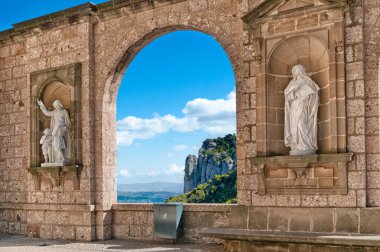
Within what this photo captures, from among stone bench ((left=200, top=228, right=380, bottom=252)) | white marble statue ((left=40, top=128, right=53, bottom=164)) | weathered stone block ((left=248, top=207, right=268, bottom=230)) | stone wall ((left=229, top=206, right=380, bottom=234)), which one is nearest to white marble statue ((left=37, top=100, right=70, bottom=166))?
white marble statue ((left=40, top=128, right=53, bottom=164))

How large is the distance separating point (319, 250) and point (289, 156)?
4.41 feet

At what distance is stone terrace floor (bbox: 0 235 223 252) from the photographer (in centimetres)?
834

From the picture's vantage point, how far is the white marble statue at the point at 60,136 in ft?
32.8

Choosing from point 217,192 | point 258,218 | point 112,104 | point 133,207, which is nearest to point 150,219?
point 133,207

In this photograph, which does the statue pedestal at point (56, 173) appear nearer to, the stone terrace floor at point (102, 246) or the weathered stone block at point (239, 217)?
the stone terrace floor at point (102, 246)

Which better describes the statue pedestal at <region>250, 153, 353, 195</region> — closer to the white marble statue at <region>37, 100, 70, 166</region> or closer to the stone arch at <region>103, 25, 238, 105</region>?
the stone arch at <region>103, 25, 238, 105</region>

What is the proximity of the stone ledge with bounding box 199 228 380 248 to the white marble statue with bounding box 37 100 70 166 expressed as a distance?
12.3 feet

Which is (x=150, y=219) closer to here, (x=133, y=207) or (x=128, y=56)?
(x=133, y=207)

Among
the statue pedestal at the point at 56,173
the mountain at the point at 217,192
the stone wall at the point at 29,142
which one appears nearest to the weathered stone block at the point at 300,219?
the stone wall at the point at 29,142

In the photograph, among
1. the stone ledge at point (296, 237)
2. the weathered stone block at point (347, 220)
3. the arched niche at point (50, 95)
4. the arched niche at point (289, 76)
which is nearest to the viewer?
the stone ledge at point (296, 237)

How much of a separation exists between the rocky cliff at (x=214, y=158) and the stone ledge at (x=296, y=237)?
59269mm

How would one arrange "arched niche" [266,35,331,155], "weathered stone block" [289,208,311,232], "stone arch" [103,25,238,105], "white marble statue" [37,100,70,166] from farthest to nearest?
"white marble statue" [37,100,70,166], "stone arch" [103,25,238,105], "arched niche" [266,35,331,155], "weathered stone block" [289,208,311,232]

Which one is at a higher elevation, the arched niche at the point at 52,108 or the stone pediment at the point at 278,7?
the stone pediment at the point at 278,7

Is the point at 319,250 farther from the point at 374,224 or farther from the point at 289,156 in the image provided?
the point at 289,156
